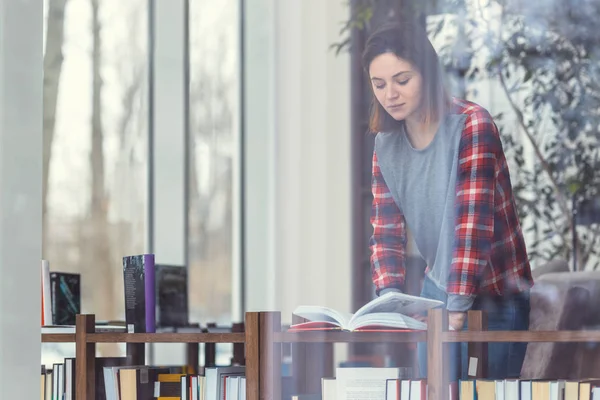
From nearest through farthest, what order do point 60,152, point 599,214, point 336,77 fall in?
point 599,214, point 336,77, point 60,152

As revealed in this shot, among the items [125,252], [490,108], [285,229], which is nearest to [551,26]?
[490,108]

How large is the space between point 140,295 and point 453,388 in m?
1.01

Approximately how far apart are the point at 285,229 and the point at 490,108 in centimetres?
77

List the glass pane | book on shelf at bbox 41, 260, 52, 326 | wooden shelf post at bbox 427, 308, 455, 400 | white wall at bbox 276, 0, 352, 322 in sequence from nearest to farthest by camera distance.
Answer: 1. wooden shelf post at bbox 427, 308, 455, 400
2. white wall at bbox 276, 0, 352, 322
3. book on shelf at bbox 41, 260, 52, 326
4. the glass pane

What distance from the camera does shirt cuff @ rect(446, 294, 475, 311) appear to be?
8.41 ft

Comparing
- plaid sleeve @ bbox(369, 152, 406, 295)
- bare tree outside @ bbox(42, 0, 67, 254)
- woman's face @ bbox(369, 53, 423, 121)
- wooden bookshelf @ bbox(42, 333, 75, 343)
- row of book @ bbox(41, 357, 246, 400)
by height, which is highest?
bare tree outside @ bbox(42, 0, 67, 254)

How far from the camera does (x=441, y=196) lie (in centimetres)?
264

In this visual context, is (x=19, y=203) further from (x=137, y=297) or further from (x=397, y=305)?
(x=397, y=305)

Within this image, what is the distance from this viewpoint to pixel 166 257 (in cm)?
537

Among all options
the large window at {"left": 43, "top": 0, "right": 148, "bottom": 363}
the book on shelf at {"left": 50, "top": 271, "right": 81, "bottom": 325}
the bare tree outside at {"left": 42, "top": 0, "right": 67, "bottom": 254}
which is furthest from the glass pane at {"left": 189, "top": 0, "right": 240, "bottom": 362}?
the book on shelf at {"left": 50, "top": 271, "right": 81, "bottom": 325}

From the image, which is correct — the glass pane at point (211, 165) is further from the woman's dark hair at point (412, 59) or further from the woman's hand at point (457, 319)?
the woman's hand at point (457, 319)

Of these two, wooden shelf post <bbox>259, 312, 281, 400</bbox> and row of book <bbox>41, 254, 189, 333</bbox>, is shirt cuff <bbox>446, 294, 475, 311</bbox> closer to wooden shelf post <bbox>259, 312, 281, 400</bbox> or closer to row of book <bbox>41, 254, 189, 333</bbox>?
wooden shelf post <bbox>259, 312, 281, 400</bbox>

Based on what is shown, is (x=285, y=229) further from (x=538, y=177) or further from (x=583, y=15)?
(x=583, y=15)

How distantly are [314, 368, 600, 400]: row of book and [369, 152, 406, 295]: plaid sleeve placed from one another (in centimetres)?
35
